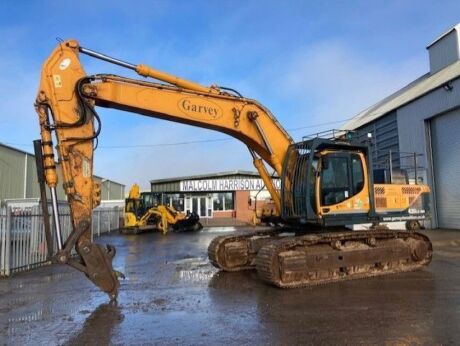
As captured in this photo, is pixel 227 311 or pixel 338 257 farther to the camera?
pixel 338 257

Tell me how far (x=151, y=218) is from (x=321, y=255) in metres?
20.4

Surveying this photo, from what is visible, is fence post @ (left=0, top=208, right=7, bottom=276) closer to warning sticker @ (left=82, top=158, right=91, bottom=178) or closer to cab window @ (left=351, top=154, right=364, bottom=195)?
warning sticker @ (left=82, top=158, right=91, bottom=178)

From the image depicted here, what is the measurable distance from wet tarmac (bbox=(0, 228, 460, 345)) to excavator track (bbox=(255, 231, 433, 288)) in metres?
0.33

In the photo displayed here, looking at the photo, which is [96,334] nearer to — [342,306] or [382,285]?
[342,306]

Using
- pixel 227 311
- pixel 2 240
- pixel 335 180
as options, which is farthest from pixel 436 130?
pixel 2 240

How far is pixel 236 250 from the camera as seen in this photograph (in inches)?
445

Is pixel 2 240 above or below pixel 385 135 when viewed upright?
below

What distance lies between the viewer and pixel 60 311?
24.8 feet

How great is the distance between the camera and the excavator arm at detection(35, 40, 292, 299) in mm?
7520

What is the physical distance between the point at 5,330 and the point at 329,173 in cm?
694

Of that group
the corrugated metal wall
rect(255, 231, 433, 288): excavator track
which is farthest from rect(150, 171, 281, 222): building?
rect(255, 231, 433, 288): excavator track

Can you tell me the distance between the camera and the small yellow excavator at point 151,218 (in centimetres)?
2766

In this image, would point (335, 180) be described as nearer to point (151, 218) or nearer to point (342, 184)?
point (342, 184)

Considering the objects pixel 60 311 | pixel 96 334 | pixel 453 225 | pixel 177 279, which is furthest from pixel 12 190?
pixel 453 225
